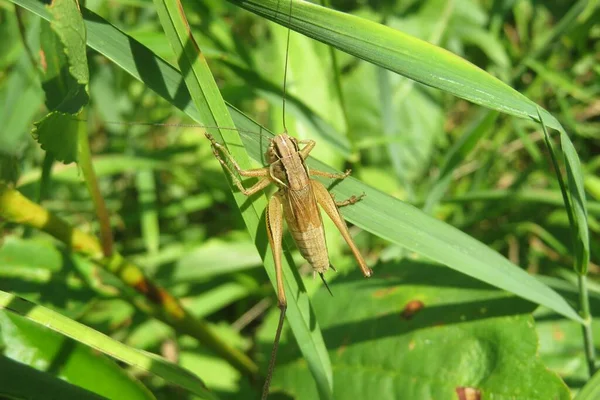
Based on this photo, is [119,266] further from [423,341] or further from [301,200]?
[423,341]

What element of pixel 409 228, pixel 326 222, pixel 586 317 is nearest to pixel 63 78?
pixel 409 228

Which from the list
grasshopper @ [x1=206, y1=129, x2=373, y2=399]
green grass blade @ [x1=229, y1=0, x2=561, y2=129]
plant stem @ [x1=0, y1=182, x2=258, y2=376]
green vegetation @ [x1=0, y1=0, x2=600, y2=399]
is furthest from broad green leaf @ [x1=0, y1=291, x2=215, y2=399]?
green grass blade @ [x1=229, y1=0, x2=561, y2=129]

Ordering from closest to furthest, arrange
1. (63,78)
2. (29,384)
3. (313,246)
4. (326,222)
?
(29,384), (63,78), (313,246), (326,222)

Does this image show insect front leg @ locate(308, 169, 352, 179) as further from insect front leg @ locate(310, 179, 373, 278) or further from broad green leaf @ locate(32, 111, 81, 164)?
broad green leaf @ locate(32, 111, 81, 164)

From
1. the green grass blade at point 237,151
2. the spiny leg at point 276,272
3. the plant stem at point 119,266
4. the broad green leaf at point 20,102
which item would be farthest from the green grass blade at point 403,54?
the broad green leaf at point 20,102

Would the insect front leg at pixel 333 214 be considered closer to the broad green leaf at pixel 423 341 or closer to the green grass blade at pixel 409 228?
the broad green leaf at pixel 423 341
